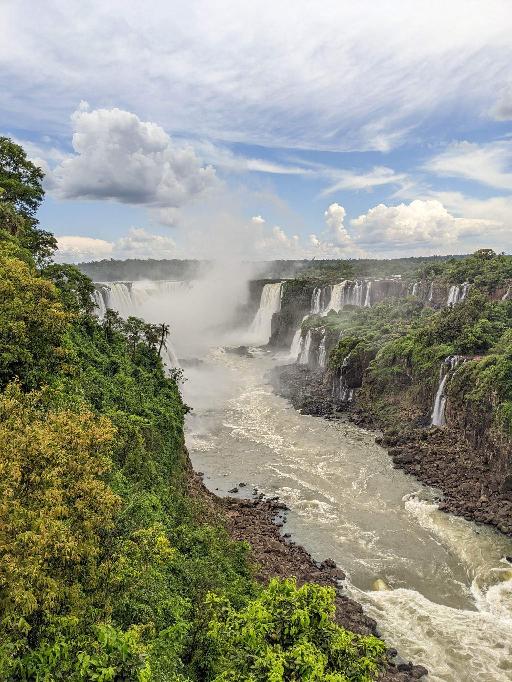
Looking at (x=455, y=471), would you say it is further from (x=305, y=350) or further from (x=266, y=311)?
(x=266, y=311)

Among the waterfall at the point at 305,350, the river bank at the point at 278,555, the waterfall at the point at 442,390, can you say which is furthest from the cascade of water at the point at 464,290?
the river bank at the point at 278,555

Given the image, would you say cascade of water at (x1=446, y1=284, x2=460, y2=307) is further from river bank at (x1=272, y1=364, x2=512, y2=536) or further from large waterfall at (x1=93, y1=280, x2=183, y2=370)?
large waterfall at (x1=93, y1=280, x2=183, y2=370)

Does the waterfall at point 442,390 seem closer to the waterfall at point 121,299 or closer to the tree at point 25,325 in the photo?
the tree at point 25,325

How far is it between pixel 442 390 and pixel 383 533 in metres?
19.8

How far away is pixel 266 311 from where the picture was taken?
10388 centimetres

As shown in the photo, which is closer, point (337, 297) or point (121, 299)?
point (121, 299)

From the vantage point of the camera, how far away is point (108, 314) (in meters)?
42.6

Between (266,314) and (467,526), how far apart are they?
75407 mm

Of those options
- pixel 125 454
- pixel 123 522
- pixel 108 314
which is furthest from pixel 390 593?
pixel 108 314

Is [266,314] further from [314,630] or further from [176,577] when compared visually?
[314,630]

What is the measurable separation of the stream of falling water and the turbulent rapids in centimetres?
6

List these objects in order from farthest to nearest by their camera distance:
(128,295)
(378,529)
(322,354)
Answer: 1. (128,295)
2. (322,354)
3. (378,529)

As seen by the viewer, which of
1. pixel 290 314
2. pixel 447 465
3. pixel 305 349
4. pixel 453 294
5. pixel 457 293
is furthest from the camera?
pixel 290 314

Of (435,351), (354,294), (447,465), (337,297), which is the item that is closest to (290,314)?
(337,297)
